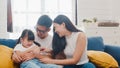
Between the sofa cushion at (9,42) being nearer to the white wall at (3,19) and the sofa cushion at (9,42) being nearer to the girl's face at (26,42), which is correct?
the girl's face at (26,42)

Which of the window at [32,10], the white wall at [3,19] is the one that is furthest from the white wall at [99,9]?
the white wall at [3,19]

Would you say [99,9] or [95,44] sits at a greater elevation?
[99,9]

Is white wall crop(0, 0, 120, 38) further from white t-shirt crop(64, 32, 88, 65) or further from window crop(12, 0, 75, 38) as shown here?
white t-shirt crop(64, 32, 88, 65)

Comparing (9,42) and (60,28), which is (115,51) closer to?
(60,28)

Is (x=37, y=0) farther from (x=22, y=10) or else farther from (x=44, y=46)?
(x=44, y=46)

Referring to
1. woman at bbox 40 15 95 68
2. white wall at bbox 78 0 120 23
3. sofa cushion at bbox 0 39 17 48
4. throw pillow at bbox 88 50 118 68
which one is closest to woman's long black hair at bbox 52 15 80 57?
woman at bbox 40 15 95 68

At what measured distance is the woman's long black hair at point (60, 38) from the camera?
2539 millimetres

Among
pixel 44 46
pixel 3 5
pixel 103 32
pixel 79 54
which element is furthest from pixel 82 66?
pixel 3 5

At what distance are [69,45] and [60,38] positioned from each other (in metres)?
0.14

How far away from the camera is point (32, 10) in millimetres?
5188

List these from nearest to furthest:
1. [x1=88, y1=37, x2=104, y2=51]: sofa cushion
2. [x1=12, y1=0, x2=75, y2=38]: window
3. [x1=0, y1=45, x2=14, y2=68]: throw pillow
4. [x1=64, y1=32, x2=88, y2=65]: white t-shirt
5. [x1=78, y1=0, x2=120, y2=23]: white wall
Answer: [x1=0, y1=45, x2=14, y2=68]: throw pillow, [x1=64, y1=32, x2=88, y2=65]: white t-shirt, [x1=88, y1=37, x2=104, y2=51]: sofa cushion, [x1=12, y1=0, x2=75, y2=38]: window, [x1=78, y1=0, x2=120, y2=23]: white wall

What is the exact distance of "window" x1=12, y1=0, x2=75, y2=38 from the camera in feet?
16.7

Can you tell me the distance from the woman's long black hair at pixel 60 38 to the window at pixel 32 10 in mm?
2425

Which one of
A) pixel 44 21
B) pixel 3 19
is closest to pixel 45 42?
pixel 44 21
